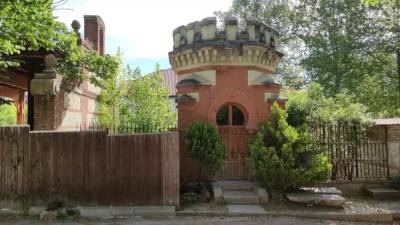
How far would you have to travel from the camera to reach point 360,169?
11.6 metres

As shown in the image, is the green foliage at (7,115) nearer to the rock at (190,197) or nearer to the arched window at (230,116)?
the arched window at (230,116)

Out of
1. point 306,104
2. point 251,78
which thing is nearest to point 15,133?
point 251,78

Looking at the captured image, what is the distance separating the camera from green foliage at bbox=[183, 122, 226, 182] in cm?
1027

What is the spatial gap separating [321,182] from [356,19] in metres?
19.0

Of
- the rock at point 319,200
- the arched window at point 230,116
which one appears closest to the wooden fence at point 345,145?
the rock at point 319,200

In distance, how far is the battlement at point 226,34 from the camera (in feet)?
38.2

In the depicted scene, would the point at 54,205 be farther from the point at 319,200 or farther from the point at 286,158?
the point at 319,200

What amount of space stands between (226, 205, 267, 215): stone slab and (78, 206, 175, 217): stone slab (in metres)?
1.45

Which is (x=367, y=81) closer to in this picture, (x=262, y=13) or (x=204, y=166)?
(x=262, y=13)

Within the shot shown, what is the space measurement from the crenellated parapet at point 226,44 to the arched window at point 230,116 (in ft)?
4.59

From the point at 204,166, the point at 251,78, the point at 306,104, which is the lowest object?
the point at 204,166

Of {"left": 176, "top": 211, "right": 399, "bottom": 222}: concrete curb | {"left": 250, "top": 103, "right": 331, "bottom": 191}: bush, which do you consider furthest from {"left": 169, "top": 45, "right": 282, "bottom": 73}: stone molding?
{"left": 176, "top": 211, "right": 399, "bottom": 222}: concrete curb

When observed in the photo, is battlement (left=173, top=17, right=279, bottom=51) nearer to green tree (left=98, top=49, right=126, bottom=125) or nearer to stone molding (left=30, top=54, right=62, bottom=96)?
stone molding (left=30, top=54, right=62, bottom=96)

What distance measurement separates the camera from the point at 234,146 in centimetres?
1167
